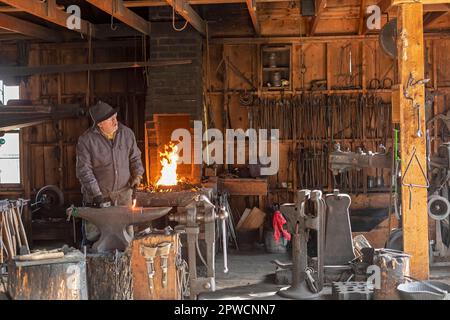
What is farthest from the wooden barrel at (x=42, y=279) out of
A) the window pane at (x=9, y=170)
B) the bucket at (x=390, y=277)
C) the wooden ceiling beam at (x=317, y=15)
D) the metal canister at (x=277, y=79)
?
the window pane at (x=9, y=170)

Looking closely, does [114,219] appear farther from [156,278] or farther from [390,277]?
[390,277]

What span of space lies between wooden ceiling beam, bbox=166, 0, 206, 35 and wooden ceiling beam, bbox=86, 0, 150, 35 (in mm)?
741

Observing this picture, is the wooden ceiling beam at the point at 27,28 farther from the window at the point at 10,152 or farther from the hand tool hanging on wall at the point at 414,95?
the hand tool hanging on wall at the point at 414,95

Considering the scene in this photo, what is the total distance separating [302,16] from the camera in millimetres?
10359

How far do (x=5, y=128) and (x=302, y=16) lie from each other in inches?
197

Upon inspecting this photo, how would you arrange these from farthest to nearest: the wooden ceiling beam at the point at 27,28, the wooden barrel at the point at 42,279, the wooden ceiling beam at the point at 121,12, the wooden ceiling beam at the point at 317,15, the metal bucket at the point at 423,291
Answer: the wooden ceiling beam at the point at 27,28 → the wooden ceiling beam at the point at 317,15 → the wooden ceiling beam at the point at 121,12 → the metal bucket at the point at 423,291 → the wooden barrel at the point at 42,279

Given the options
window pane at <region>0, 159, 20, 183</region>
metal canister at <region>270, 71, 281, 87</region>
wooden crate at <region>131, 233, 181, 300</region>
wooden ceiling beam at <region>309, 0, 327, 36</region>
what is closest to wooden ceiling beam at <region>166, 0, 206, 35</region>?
metal canister at <region>270, 71, 281, 87</region>

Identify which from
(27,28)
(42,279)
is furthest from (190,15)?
(42,279)

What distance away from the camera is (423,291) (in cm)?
514

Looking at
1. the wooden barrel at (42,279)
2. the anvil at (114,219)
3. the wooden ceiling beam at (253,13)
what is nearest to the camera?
the wooden barrel at (42,279)

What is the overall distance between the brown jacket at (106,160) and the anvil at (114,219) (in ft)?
5.90

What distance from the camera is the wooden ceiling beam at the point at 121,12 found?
293 inches
